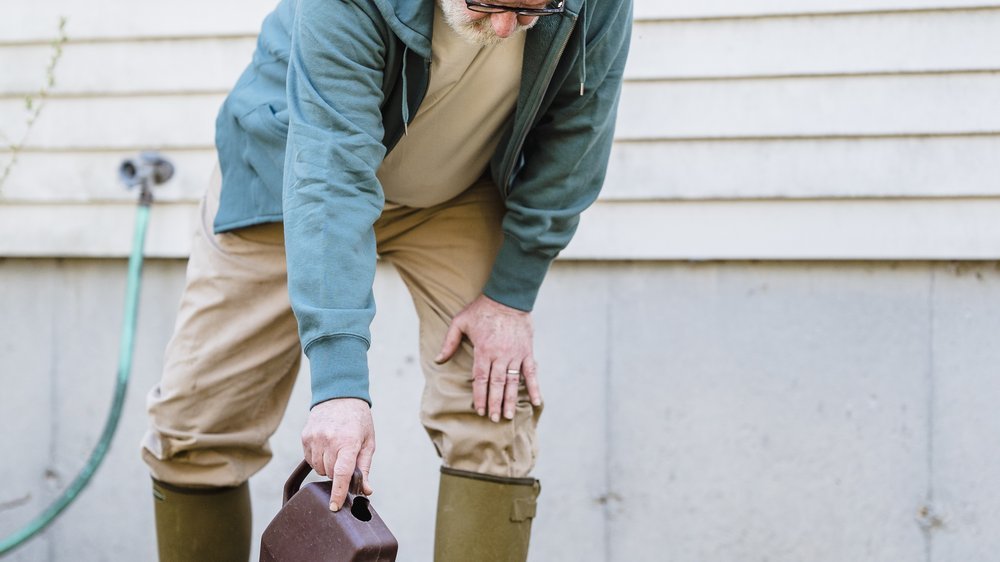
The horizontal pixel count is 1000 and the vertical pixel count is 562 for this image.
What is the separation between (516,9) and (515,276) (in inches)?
24.7

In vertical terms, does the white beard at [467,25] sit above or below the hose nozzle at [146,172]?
below

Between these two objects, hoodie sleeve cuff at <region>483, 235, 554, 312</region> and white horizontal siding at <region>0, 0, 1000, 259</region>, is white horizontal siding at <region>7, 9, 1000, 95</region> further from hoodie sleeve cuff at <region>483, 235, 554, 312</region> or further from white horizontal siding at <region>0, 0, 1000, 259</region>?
hoodie sleeve cuff at <region>483, 235, 554, 312</region>

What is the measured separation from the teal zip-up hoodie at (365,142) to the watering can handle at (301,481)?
5.8 inches

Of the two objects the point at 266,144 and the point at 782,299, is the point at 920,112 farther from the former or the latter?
the point at 266,144

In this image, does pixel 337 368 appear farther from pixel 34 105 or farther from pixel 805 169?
pixel 34 105

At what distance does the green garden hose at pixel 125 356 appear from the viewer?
11.2 ft

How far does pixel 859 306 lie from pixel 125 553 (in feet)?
7.72


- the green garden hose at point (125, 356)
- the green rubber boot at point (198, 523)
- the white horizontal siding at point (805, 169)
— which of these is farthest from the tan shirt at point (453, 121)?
the green garden hose at point (125, 356)

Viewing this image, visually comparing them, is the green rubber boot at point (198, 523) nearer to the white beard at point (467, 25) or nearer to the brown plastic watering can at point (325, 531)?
the brown plastic watering can at point (325, 531)

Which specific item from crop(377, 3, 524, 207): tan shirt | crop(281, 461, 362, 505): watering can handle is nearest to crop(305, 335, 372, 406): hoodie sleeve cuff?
crop(281, 461, 362, 505): watering can handle

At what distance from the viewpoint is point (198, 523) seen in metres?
2.59

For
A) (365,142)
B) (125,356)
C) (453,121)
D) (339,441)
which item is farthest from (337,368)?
(125,356)

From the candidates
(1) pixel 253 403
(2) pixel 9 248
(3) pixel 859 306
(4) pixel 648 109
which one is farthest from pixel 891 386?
(2) pixel 9 248

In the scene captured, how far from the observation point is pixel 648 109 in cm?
320
